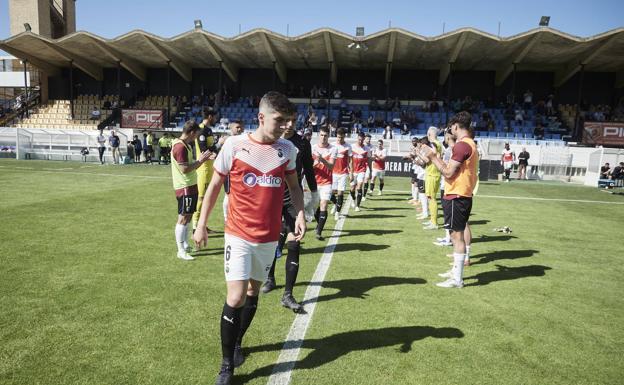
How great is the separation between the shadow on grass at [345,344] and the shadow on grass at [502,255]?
3.50 m

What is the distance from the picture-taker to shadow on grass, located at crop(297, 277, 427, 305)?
5334 millimetres

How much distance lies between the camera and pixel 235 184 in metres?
3.36

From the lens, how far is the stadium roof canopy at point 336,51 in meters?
29.4

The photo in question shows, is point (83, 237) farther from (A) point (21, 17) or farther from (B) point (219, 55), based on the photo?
(A) point (21, 17)

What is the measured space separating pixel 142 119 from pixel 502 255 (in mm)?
31734

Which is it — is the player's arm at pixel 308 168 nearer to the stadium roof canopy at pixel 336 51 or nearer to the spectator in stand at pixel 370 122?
the stadium roof canopy at pixel 336 51

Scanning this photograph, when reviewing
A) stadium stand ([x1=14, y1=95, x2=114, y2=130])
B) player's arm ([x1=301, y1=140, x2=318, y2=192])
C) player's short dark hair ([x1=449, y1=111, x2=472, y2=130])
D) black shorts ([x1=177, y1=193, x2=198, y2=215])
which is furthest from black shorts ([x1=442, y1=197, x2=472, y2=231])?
stadium stand ([x1=14, y1=95, x2=114, y2=130])

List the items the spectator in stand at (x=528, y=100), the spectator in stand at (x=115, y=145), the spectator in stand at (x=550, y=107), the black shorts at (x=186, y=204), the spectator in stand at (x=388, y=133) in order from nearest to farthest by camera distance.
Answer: the black shorts at (x=186, y=204), the spectator in stand at (x=115, y=145), the spectator in stand at (x=388, y=133), the spectator in stand at (x=550, y=107), the spectator in stand at (x=528, y=100)

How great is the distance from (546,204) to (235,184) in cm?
1508

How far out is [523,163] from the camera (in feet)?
81.4

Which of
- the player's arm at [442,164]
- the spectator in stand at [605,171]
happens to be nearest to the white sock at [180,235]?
the player's arm at [442,164]

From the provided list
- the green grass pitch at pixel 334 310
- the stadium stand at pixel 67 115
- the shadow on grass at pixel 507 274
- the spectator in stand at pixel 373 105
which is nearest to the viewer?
the green grass pitch at pixel 334 310

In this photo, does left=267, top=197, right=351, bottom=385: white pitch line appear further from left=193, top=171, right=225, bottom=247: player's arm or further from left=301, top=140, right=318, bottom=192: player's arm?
left=301, top=140, right=318, bottom=192: player's arm

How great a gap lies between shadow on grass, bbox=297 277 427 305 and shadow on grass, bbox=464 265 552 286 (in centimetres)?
108
